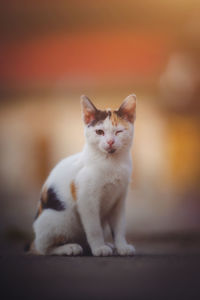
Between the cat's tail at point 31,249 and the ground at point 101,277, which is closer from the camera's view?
the ground at point 101,277

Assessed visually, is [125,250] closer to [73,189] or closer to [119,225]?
[119,225]

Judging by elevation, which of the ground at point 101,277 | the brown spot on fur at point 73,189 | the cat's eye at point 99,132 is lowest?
the ground at point 101,277

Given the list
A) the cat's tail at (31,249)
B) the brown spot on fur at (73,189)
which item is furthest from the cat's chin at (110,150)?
the cat's tail at (31,249)

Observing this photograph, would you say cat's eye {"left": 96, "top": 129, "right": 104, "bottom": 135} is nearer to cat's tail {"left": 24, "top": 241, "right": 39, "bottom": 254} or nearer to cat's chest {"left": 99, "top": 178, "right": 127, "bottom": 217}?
cat's chest {"left": 99, "top": 178, "right": 127, "bottom": 217}

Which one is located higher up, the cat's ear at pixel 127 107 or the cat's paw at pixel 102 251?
the cat's ear at pixel 127 107

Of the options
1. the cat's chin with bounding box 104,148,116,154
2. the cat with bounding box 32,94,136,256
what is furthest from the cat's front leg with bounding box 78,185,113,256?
the cat's chin with bounding box 104,148,116,154

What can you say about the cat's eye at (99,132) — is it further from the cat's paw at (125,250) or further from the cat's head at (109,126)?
the cat's paw at (125,250)

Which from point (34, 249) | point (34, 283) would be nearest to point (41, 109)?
point (34, 249)

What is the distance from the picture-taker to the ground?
1216 mm

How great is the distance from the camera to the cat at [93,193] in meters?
1.74

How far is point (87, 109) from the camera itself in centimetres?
185

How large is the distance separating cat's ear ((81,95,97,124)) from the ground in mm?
666

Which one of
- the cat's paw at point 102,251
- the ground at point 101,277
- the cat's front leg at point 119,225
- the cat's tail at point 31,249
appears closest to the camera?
the ground at point 101,277

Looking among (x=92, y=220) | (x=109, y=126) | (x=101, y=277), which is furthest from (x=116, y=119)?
(x=101, y=277)
